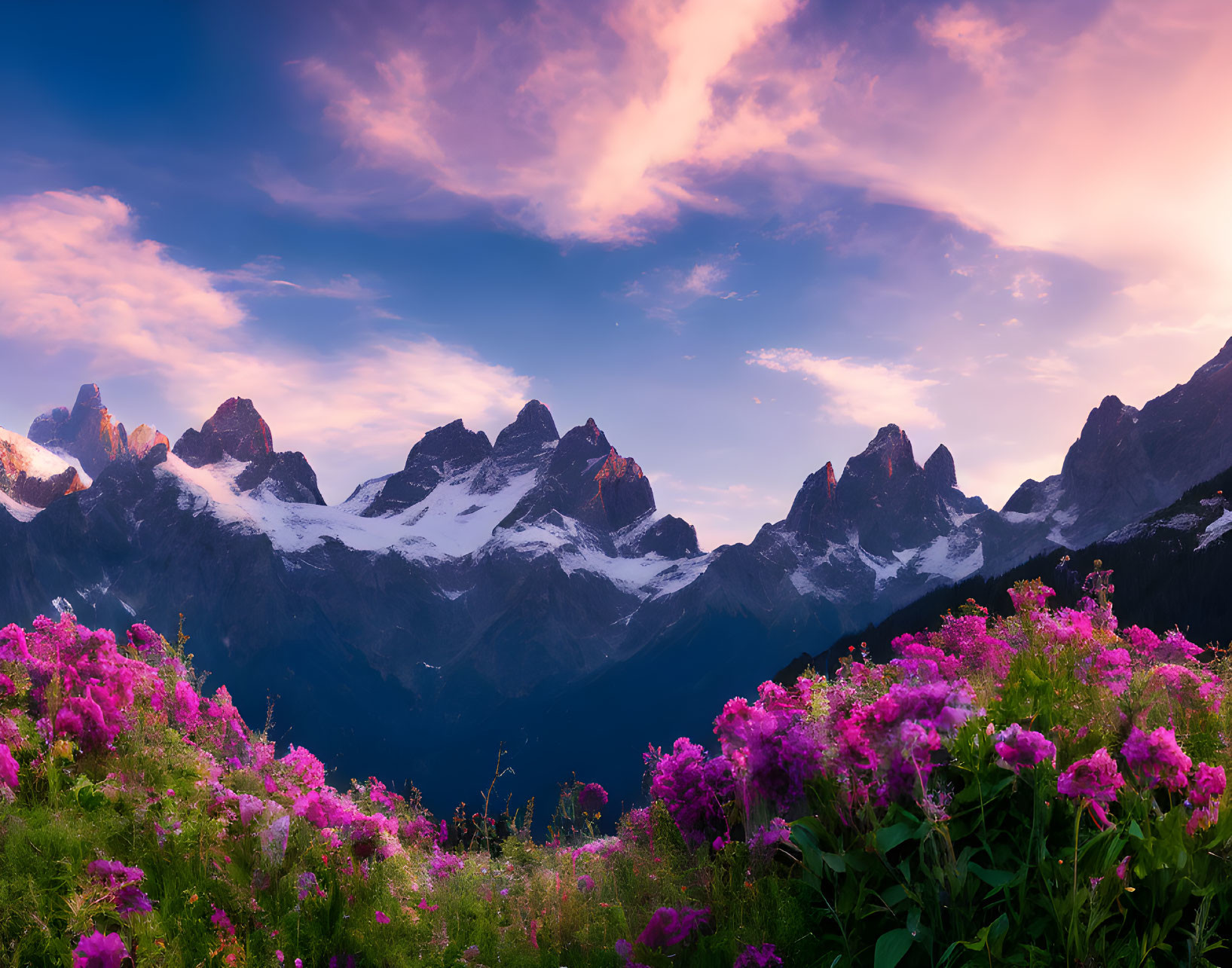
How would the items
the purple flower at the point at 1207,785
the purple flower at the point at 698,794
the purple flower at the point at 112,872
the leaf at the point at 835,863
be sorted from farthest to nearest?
the purple flower at the point at 698,794
the purple flower at the point at 112,872
the leaf at the point at 835,863
the purple flower at the point at 1207,785

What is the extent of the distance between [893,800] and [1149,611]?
100486 millimetres

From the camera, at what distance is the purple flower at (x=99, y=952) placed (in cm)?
388

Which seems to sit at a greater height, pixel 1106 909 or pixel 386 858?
pixel 1106 909

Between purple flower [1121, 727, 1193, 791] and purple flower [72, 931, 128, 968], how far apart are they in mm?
5892

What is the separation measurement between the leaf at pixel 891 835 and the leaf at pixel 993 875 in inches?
13.9

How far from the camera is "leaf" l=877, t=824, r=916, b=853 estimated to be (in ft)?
13.3

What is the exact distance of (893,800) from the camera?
4.38m

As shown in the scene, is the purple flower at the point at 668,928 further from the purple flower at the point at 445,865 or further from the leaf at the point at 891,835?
the purple flower at the point at 445,865

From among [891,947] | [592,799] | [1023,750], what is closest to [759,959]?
[891,947]

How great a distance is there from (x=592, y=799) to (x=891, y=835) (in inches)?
307

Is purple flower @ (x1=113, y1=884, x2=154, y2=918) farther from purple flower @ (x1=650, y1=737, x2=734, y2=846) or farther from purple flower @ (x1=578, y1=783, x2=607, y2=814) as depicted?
purple flower @ (x1=578, y1=783, x2=607, y2=814)

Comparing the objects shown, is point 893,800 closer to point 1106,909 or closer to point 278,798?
point 1106,909

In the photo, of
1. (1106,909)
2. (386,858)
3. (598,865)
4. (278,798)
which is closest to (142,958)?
(386,858)

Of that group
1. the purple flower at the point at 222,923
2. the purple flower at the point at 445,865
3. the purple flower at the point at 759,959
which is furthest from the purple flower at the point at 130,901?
the purple flower at the point at 759,959
